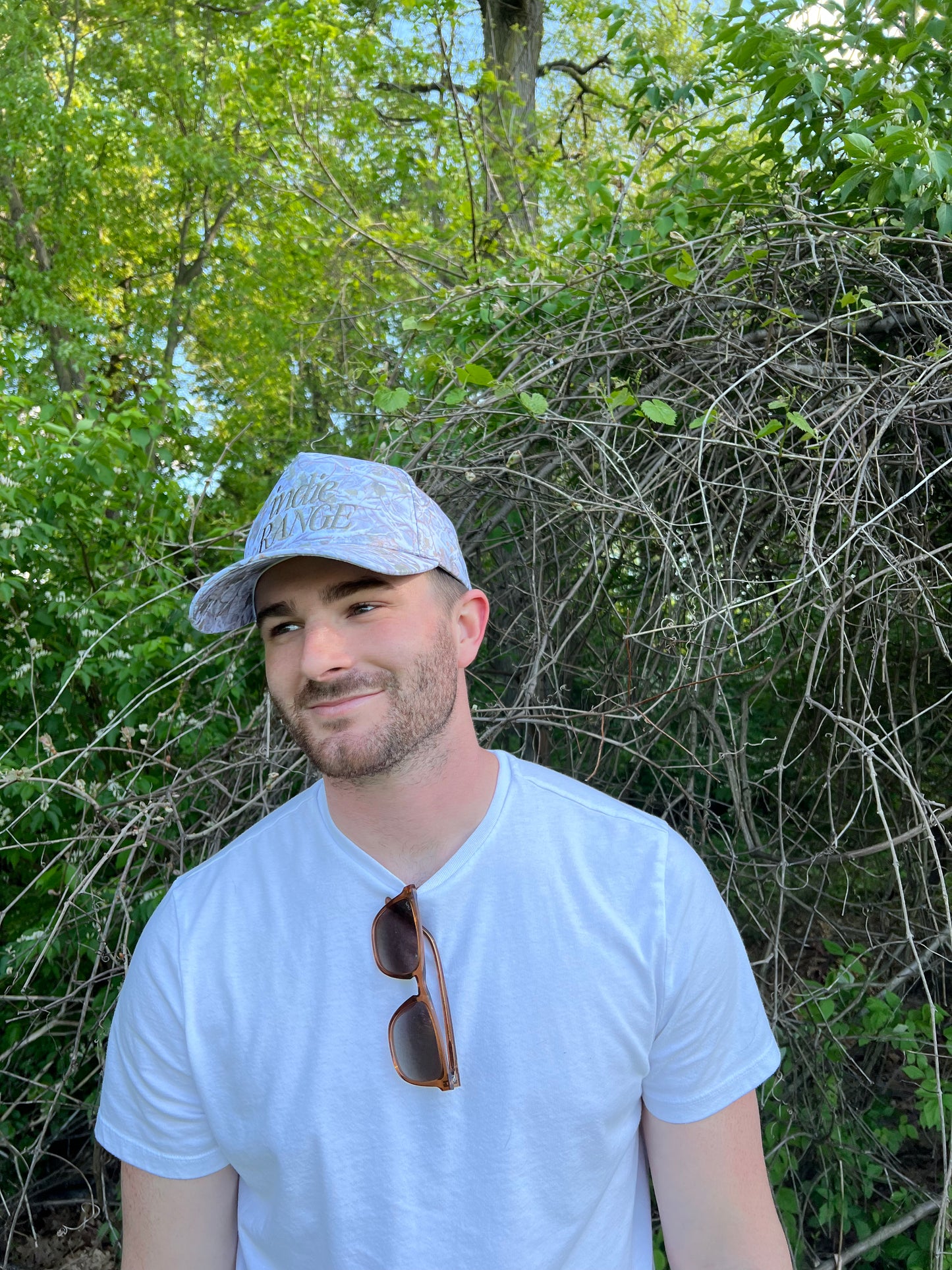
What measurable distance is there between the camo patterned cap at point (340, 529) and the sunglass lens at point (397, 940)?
0.46 metres

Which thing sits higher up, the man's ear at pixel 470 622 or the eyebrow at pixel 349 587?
the eyebrow at pixel 349 587

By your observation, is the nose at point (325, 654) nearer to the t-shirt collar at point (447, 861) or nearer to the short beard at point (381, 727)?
the short beard at point (381, 727)

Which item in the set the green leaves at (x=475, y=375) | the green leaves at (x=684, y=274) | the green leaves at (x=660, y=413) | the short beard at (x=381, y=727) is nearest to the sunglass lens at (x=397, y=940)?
the short beard at (x=381, y=727)

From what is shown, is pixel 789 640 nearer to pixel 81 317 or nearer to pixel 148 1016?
pixel 148 1016

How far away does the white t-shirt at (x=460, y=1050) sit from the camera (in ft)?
4.10

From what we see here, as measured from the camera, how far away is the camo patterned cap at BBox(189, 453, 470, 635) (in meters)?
1.36

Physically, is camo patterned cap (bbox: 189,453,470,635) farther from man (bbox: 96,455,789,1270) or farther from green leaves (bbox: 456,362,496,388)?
green leaves (bbox: 456,362,496,388)

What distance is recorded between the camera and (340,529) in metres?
1.37

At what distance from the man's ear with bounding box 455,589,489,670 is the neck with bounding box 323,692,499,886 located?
14cm

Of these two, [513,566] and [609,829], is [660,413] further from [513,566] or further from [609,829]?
[609,829]

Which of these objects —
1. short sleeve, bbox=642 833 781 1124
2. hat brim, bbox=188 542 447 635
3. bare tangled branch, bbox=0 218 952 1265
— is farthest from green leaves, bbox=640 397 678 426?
short sleeve, bbox=642 833 781 1124

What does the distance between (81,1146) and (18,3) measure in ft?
31.8

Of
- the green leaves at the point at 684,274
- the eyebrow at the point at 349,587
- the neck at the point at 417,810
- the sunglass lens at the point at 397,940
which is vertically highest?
the green leaves at the point at 684,274

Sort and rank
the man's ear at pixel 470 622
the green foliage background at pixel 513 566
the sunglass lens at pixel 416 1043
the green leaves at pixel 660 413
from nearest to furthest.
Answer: the sunglass lens at pixel 416 1043 < the man's ear at pixel 470 622 < the green leaves at pixel 660 413 < the green foliage background at pixel 513 566
